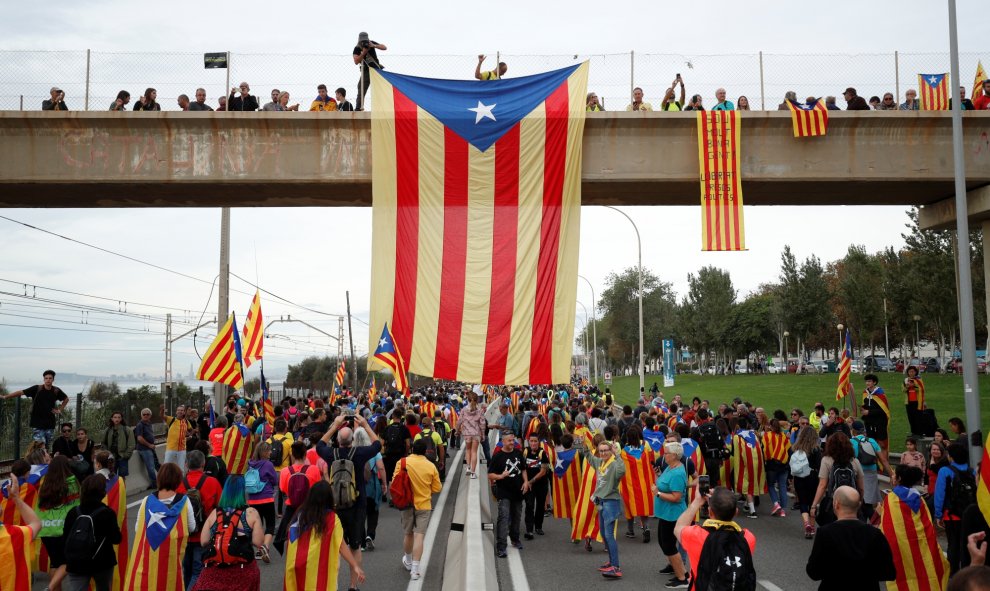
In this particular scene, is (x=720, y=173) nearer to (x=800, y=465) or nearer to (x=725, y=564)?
(x=800, y=465)

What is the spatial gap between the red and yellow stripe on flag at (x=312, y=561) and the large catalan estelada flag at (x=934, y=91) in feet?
49.4

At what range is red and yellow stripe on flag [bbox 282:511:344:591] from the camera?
21.9 feet

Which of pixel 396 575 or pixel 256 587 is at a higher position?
pixel 256 587

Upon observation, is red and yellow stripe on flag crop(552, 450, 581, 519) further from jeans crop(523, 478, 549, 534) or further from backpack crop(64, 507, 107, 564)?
backpack crop(64, 507, 107, 564)

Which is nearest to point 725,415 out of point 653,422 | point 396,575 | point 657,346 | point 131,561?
point 653,422

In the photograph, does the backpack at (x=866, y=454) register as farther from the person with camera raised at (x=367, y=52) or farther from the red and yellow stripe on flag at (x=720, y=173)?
the person with camera raised at (x=367, y=52)

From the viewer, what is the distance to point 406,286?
1119 centimetres

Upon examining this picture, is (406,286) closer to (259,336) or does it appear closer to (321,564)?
(321,564)

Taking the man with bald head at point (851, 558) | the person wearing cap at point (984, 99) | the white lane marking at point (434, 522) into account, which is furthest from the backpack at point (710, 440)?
the person wearing cap at point (984, 99)

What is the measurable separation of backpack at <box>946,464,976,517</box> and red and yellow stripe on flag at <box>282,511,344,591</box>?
5.77 metres

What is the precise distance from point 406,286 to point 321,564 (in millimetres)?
5075

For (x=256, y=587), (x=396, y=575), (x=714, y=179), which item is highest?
(x=714, y=179)

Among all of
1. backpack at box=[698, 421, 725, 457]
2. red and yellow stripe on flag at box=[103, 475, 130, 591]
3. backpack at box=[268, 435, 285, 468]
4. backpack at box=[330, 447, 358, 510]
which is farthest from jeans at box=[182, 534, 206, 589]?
backpack at box=[698, 421, 725, 457]

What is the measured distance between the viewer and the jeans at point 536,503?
39.2ft
